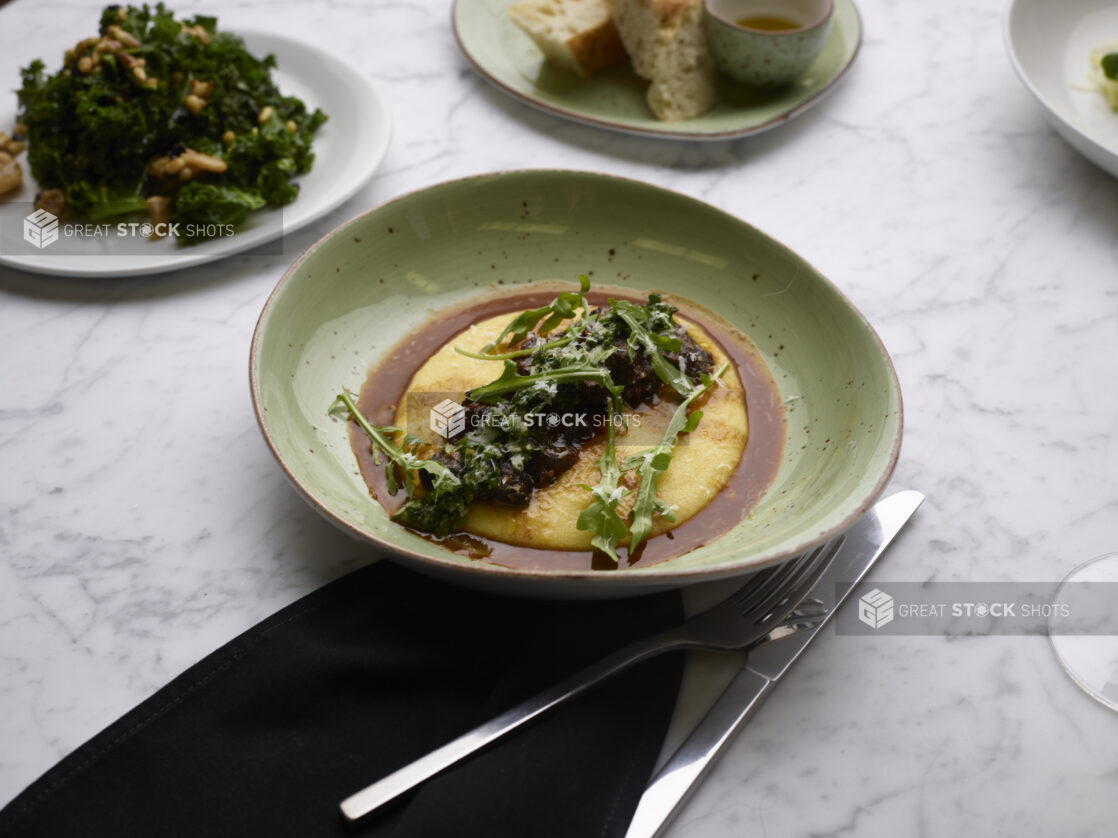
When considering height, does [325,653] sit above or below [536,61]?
below

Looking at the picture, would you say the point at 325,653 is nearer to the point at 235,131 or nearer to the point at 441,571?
the point at 441,571

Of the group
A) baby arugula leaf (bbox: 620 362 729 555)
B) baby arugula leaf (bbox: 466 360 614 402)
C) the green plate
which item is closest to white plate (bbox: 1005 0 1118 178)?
the green plate

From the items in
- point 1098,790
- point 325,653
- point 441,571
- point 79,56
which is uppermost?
point 79,56

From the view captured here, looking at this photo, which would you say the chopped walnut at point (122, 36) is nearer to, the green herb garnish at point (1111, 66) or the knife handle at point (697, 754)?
the knife handle at point (697, 754)

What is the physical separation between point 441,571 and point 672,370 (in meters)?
0.91

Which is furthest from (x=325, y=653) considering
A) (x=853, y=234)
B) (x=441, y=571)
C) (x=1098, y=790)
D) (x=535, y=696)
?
(x=853, y=234)

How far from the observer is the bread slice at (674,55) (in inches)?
144

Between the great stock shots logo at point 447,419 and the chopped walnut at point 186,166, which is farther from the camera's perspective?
the chopped walnut at point 186,166

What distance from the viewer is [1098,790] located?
1953 mm

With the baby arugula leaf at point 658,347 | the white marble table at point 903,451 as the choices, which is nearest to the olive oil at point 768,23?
the white marble table at point 903,451

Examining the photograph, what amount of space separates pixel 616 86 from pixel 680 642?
2.72 metres

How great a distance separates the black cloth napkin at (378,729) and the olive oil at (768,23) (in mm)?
2785

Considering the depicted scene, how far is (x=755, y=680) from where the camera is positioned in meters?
2.03

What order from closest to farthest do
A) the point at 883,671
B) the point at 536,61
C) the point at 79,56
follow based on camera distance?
1. the point at 883,671
2. the point at 79,56
3. the point at 536,61
